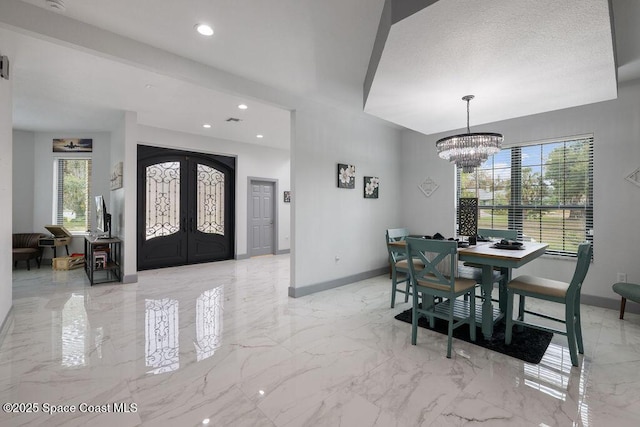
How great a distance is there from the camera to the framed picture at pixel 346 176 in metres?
4.73

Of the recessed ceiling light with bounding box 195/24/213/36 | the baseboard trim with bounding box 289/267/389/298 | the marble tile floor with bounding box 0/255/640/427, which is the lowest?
the marble tile floor with bounding box 0/255/640/427

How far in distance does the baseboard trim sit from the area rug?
1489 mm

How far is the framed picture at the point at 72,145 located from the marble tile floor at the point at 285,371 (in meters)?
4.15

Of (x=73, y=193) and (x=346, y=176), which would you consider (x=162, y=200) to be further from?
(x=346, y=176)

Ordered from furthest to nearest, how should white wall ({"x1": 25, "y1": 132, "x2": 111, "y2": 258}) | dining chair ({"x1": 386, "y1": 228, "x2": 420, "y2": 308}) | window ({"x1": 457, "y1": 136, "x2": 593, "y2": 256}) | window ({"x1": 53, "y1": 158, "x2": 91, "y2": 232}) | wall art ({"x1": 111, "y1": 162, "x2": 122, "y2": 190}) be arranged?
window ({"x1": 53, "y1": 158, "x2": 91, "y2": 232}) → white wall ({"x1": 25, "y1": 132, "x2": 111, "y2": 258}) → wall art ({"x1": 111, "y1": 162, "x2": 122, "y2": 190}) → window ({"x1": 457, "y1": 136, "x2": 593, "y2": 256}) → dining chair ({"x1": 386, "y1": 228, "x2": 420, "y2": 308})

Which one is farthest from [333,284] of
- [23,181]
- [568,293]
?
[23,181]

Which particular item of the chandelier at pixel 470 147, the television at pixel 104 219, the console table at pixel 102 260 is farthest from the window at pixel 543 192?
the television at pixel 104 219

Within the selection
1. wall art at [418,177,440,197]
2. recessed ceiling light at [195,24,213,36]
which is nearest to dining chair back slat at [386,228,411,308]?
wall art at [418,177,440,197]

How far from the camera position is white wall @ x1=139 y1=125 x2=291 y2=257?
602cm

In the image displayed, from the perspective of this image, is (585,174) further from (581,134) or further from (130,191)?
(130,191)

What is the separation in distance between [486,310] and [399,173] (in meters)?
3.55

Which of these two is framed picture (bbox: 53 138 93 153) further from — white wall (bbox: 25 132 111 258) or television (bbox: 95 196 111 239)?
television (bbox: 95 196 111 239)

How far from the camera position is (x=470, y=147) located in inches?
127

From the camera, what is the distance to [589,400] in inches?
76.6
